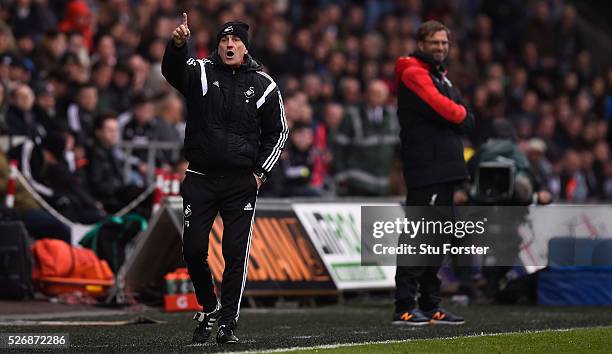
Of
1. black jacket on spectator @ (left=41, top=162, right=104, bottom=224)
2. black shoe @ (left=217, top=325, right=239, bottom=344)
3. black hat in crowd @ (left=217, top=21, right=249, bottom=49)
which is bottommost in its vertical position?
black shoe @ (left=217, top=325, right=239, bottom=344)

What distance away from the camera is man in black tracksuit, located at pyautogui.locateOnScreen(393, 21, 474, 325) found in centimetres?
1244

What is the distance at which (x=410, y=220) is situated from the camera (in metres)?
12.7

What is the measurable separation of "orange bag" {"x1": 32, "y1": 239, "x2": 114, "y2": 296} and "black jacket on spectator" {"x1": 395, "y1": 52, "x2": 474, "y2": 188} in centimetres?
414

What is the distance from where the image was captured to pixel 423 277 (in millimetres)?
12688

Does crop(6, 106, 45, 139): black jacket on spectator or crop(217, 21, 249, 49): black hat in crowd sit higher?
crop(217, 21, 249, 49): black hat in crowd

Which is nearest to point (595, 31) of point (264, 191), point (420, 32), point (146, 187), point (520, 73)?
point (520, 73)

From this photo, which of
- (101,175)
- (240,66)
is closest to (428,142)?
(240,66)

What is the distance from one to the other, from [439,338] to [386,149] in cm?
980

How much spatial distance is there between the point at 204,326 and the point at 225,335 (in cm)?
24

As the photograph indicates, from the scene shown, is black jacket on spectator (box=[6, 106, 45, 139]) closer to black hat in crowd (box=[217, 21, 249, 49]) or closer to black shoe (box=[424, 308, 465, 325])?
black shoe (box=[424, 308, 465, 325])

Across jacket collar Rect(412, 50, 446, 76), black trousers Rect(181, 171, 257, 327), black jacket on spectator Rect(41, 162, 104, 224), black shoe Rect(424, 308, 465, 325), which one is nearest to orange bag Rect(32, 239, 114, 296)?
black jacket on spectator Rect(41, 162, 104, 224)

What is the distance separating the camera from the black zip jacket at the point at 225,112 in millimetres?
10273

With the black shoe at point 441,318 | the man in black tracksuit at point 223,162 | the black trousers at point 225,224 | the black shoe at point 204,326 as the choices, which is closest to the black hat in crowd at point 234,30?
the man in black tracksuit at point 223,162

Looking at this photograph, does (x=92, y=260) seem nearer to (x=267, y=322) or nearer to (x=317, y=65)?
(x=267, y=322)
